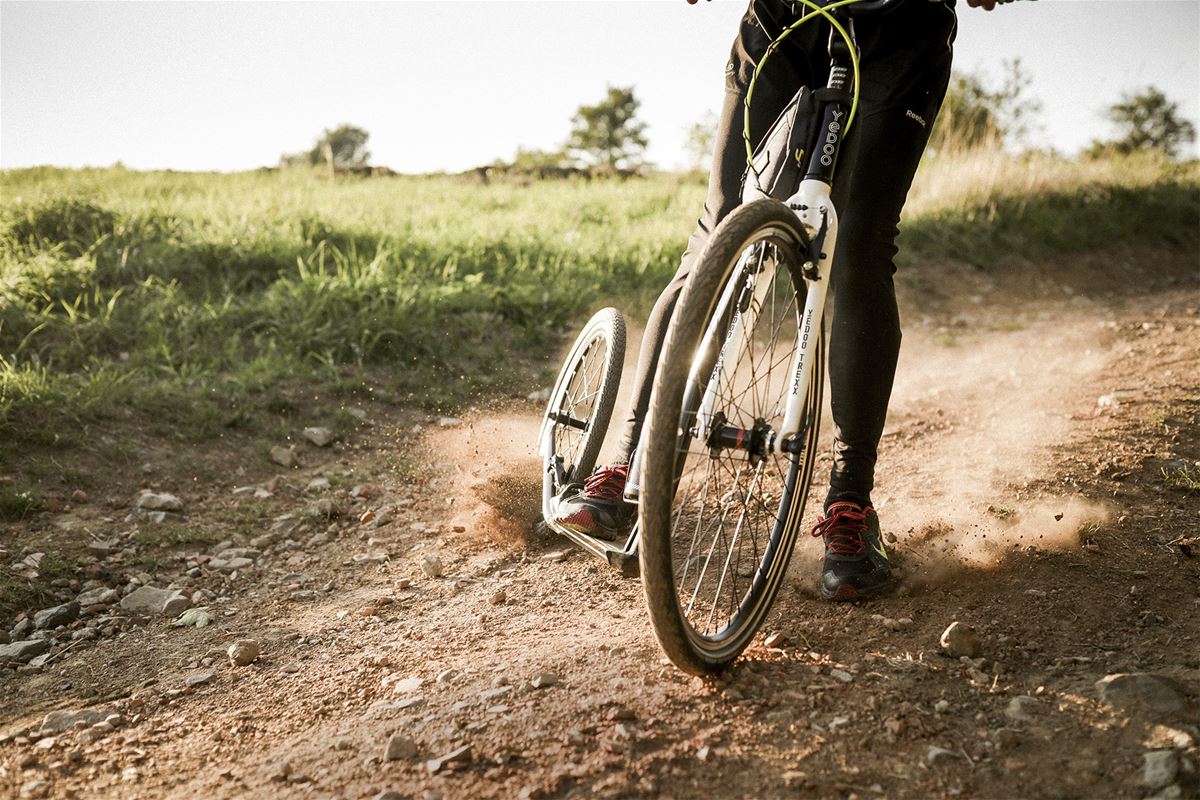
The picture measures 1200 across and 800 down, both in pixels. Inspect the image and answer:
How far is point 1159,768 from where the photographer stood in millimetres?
1532

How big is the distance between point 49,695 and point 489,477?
5.29 feet

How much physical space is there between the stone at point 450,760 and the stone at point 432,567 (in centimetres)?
120

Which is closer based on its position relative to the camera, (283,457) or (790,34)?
(790,34)

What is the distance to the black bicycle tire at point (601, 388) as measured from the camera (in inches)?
109

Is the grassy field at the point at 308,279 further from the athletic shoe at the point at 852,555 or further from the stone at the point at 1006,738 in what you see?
the stone at the point at 1006,738

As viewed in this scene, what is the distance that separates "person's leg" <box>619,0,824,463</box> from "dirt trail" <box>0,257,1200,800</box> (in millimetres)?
615

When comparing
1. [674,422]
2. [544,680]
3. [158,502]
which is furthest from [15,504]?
[674,422]

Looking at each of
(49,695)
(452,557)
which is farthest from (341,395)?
(49,695)

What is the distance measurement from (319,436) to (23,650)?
167 centimetres

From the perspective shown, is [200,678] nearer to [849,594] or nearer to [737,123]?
[849,594]

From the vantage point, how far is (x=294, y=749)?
1828 millimetres

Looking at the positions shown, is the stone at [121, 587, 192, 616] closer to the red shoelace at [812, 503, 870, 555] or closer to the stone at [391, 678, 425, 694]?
the stone at [391, 678, 425, 694]

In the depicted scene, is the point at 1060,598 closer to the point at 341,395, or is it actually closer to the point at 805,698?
the point at 805,698

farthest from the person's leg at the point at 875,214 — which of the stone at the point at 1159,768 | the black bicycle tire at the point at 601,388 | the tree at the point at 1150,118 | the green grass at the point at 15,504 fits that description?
the tree at the point at 1150,118
